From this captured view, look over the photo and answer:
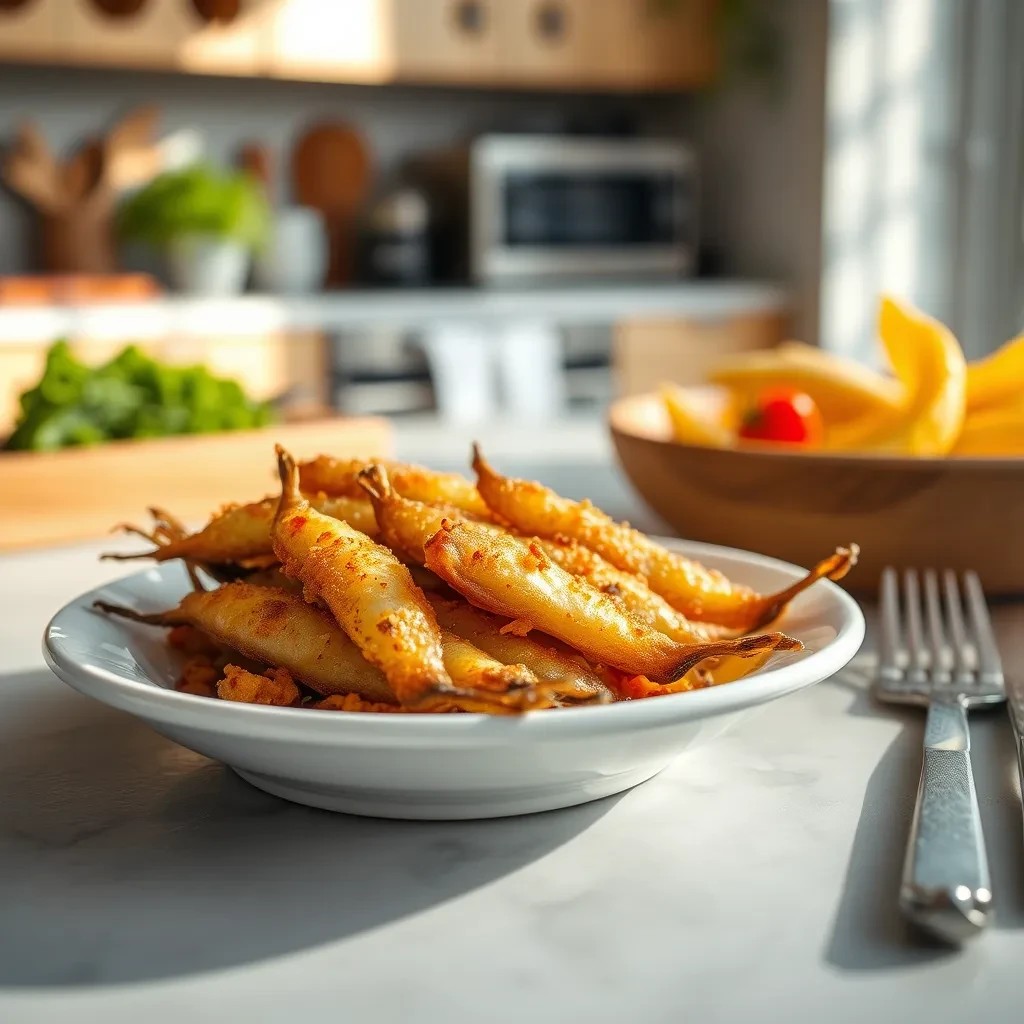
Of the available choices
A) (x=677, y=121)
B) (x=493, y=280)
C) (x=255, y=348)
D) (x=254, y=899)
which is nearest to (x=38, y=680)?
Result: (x=254, y=899)

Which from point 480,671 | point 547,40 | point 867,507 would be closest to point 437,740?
point 480,671

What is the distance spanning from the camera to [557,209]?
4.13 meters

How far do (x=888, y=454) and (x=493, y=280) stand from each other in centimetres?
319

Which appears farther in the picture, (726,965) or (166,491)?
(166,491)

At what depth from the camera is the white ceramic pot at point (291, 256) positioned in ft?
13.1

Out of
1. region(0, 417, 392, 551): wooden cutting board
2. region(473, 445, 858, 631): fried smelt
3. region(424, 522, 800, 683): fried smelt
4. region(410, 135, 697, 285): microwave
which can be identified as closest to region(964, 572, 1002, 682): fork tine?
region(473, 445, 858, 631): fried smelt

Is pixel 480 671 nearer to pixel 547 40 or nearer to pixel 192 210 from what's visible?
pixel 192 210

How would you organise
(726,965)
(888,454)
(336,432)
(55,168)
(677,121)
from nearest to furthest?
(726,965) → (888,454) → (336,432) → (55,168) → (677,121)

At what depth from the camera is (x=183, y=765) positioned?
646 millimetres

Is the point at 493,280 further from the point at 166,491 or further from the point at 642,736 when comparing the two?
the point at 642,736

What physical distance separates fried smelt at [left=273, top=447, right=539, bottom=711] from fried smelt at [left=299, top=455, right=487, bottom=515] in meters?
0.07

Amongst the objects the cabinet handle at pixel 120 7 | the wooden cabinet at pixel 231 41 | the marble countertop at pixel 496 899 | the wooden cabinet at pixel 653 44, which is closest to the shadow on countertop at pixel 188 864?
the marble countertop at pixel 496 899

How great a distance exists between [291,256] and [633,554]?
351 cm

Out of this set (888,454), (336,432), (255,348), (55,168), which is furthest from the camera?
(55,168)
